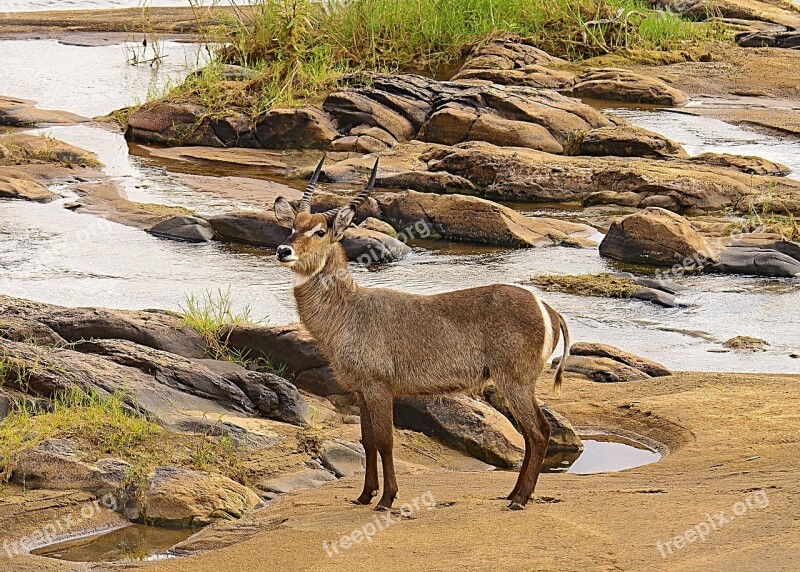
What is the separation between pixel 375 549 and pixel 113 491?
1556mm

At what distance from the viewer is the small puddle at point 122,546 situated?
5602 millimetres

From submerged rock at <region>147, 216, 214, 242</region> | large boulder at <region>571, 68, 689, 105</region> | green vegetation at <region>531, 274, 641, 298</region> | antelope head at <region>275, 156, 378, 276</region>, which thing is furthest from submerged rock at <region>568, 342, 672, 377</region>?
large boulder at <region>571, 68, 689, 105</region>

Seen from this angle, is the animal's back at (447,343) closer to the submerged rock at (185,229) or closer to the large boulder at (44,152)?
the submerged rock at (185,229)

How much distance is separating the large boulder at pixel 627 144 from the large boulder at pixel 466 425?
9.95 meters

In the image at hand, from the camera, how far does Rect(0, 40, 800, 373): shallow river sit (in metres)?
10.4

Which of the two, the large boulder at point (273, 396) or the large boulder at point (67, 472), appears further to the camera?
the large boulder at point (273, 396)

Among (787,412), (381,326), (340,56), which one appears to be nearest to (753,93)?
(340,56)

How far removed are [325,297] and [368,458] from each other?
858 mm

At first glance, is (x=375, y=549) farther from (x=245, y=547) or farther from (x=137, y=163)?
(x=137, y=163)

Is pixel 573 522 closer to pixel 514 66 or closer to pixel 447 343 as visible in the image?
pixel 447 343

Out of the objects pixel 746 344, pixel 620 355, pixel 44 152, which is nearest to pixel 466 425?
pixel 620 355

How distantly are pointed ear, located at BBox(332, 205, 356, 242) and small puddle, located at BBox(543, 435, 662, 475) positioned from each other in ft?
6.82
